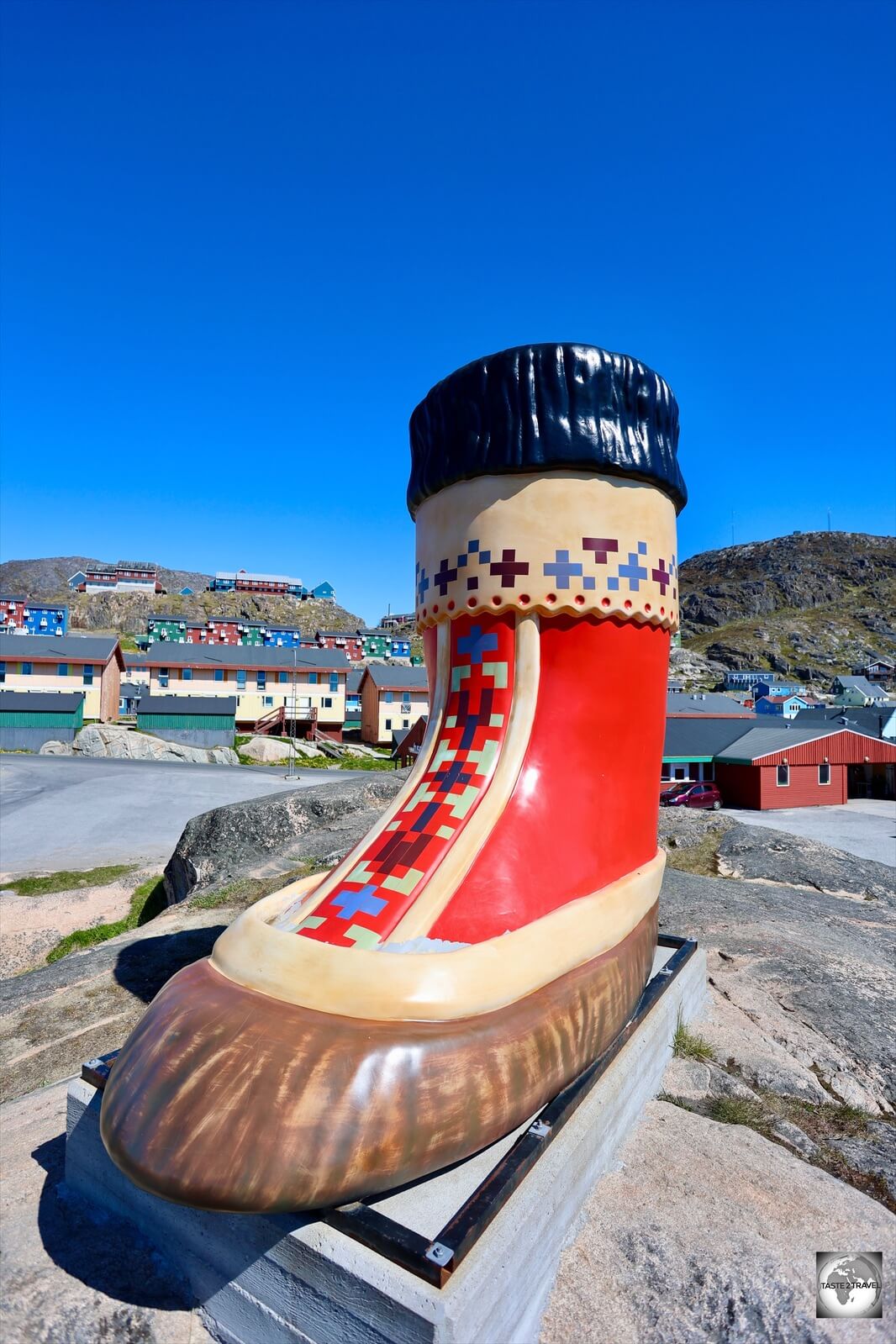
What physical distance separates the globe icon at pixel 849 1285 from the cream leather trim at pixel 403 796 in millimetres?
1856

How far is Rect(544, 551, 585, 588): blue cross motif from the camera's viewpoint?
2783 mm

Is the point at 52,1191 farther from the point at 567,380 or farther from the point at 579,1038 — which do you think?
the point at 567,380

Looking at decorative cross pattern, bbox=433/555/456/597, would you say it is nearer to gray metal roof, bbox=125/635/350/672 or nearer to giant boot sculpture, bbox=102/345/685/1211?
giant boot sculpture, bbox=102/345/685/1211

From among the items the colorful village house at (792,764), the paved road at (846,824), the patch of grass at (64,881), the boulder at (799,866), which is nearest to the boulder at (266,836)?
the patch of grass at (64,881)

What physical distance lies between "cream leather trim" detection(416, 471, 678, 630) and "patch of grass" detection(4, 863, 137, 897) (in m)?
8.52

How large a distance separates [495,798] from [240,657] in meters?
36.6

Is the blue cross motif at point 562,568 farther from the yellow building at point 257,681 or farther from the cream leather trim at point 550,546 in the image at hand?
the yellow building at point 257,681

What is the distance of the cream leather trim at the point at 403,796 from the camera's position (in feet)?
7.79

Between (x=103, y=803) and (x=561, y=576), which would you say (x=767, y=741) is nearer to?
(x=103, y=803)

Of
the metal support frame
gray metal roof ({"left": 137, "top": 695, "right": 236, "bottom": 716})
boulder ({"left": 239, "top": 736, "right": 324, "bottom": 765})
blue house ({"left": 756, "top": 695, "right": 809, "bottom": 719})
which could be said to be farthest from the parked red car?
blue house ({"left": 756, "top": 695, "right": 809, "bottom": 719})

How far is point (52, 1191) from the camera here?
8.22 feet

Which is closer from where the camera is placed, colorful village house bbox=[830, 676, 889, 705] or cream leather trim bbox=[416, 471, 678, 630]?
cream leather trim bbox=[416, 471, 678, 630]

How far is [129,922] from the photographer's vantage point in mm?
8203

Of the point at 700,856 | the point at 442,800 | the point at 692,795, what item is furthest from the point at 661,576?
the point at 692,795
